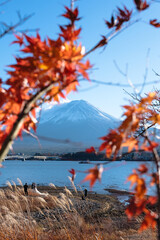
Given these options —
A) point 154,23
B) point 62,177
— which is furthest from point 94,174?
point 62,177

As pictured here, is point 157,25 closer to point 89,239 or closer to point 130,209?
point 130,209

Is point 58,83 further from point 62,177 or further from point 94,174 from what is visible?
point 62,177

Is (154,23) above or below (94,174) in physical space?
above

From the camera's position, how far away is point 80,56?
1.17 metres

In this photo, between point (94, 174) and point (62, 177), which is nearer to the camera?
point (94, 174)

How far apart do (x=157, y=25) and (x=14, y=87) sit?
3.28ft

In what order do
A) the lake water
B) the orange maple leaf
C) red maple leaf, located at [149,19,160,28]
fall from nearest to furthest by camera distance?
the orange maple leaf → red maple leaf, located at [149,19,160,28] → the lake water

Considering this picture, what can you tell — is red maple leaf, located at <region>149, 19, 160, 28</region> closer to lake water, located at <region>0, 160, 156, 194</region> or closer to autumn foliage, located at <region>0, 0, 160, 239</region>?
autumn foliage, located at <region>0, 0, 160, 239</region>

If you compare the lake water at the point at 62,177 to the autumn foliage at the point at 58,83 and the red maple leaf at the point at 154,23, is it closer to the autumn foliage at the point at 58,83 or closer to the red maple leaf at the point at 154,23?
the autumn foliage at the point at 58,83

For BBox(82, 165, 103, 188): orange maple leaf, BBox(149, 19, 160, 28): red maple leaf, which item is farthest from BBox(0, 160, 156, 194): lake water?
BBox(149, 19, 160, 28): red maple leaf

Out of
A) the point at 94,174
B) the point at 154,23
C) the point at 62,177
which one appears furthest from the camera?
the point at 62,177

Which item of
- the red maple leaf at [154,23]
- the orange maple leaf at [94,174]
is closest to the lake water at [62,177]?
the orange maple leaf at [94,174]

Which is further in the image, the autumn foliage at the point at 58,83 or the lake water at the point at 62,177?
the lake water at the point at 62,177

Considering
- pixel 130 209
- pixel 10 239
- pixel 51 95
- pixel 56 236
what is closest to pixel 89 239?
pixel 56 236
